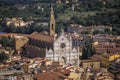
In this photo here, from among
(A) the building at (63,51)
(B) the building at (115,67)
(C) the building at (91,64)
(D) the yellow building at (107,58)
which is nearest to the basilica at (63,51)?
(A) the building at (63,51)

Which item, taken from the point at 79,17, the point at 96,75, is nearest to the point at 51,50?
the point at 96,75

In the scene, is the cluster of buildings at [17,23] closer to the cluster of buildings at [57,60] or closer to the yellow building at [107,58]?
the cluster of buildings at [57,60]

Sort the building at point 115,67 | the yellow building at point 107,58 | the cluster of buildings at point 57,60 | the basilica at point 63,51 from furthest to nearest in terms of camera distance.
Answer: the basilica at point 63,51 → the yellow building at point 107,58 → the building at point 115,67 → the cluster of buildings at point 57,60

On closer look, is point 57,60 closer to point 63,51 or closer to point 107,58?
point 63,51

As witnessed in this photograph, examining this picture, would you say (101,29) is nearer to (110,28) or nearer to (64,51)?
(110,28)

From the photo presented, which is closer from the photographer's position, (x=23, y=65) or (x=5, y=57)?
(x=23, y=65)

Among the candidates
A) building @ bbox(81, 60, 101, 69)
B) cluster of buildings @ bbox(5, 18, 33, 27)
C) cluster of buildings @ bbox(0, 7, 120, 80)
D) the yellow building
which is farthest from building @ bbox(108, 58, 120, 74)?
cluster of buildings @ bbox(5, 18, 33, 27)

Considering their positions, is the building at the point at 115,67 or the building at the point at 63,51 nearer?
the building at the point at 115,67

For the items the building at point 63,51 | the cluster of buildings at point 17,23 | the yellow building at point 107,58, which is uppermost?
the building at point 63,51
